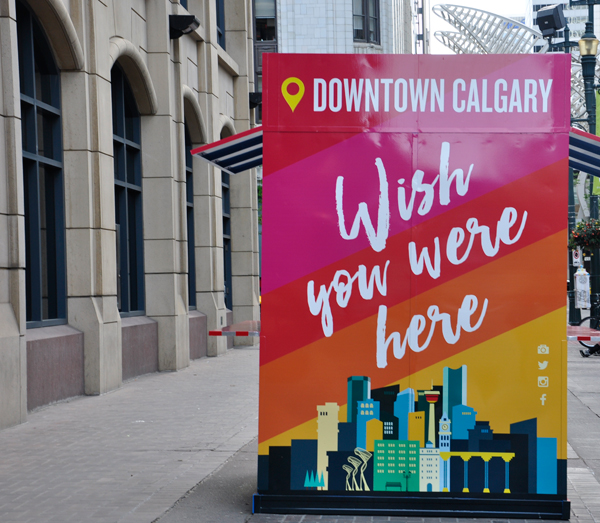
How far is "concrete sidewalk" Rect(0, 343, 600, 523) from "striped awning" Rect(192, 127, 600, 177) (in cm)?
252

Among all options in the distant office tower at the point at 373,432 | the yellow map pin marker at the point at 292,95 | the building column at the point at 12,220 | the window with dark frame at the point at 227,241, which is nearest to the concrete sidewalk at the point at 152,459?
the distant office tower at the point at 373,432

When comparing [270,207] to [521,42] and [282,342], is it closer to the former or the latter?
[282,342]

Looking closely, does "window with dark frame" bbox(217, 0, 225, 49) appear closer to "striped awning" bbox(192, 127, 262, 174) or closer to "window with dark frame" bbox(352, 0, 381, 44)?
"striped awning" bbox(192, 127, 262, 174)

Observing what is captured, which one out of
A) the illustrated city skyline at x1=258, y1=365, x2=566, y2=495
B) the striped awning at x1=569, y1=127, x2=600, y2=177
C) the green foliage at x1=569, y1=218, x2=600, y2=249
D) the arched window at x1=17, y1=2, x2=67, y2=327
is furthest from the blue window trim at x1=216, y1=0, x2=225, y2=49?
the illustrated city skyline at x1=258, y1=365, x2=566, y2=495

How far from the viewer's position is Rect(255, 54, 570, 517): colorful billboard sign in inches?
212

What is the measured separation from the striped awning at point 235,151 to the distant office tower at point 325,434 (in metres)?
2.00

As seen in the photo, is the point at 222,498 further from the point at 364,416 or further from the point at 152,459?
the point at 152,459

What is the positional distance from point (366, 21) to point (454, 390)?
144ft

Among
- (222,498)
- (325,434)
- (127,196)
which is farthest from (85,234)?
(325,434)

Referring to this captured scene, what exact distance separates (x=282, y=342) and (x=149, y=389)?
761 cm

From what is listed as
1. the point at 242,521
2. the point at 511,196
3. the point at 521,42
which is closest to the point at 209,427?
the point at 242,521

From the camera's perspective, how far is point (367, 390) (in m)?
5.46

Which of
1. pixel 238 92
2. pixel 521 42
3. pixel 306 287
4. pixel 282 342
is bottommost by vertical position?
pixel 282 342

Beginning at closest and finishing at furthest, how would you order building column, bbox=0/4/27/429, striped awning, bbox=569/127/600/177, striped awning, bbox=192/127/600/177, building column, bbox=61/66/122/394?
A: striped awning, bbox=569/127/600/177 → striped awning, bbox=192/127/600/177 → building column, bbox=0/4/27/429 → building column, bbox=61/66/122/394
